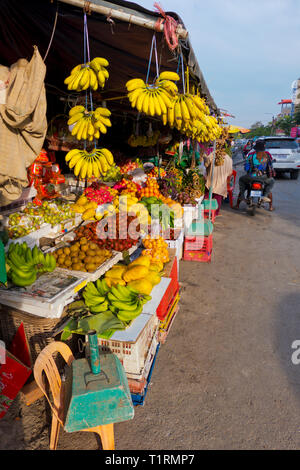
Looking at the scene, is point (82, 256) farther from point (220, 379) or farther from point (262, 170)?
A: point (262, 170)

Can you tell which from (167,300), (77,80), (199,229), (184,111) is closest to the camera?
(77,80)

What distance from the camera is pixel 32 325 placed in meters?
2.61

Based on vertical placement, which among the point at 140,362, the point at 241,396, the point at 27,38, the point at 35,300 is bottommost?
the point at 241,396

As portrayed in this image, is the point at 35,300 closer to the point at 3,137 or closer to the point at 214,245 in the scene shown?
the point at 3,137

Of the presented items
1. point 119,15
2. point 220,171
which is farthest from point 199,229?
point 119,15

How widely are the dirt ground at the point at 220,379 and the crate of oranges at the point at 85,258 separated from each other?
1130 mm

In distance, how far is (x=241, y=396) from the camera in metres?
2.56

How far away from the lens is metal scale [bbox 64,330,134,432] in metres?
1.82

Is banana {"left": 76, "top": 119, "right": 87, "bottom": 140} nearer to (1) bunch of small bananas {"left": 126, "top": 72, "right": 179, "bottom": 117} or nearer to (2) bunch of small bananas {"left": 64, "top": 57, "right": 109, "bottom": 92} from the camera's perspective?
(2) bunch of small bananas {"left": 64, "top": 57, "right": 109, "bottom": 92}

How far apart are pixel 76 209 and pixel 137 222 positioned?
1007 millimetres

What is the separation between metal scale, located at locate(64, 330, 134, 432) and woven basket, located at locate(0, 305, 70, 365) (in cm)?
75

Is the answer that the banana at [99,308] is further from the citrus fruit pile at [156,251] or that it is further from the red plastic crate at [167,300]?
the citrus fruit pile at [156,251]

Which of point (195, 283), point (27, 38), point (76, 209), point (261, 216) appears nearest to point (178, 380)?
point (195, 283)

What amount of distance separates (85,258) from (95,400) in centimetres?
163
